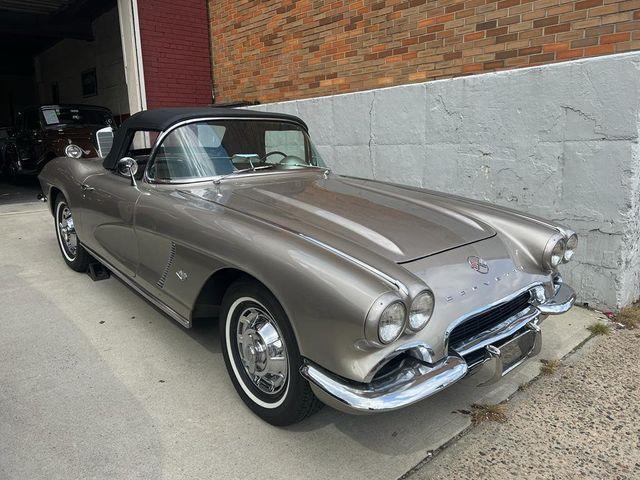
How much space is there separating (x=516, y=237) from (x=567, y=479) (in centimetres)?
124

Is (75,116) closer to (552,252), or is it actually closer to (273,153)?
(273,153)

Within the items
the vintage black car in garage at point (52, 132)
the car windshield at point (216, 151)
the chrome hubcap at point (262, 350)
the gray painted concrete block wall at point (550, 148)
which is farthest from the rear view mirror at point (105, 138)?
the vintage black car in garage at point (52, 132)

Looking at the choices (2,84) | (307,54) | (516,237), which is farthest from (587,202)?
(2,84)

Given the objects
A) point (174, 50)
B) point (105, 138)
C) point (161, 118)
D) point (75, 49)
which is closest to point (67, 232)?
point (105, 138)

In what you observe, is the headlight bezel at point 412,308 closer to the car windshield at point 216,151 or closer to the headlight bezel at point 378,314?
the headlight bezel at point 378,314

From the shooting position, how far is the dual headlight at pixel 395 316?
179cm

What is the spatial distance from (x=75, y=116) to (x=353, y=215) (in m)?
8.69

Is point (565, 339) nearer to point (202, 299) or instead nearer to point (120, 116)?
point (202, 299)

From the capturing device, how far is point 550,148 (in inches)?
153

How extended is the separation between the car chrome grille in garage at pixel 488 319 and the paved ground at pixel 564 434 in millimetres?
521

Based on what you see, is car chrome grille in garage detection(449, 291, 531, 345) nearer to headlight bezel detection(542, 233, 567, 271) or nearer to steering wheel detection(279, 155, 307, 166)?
headlight bezel detection(542, 233, 567, 271)

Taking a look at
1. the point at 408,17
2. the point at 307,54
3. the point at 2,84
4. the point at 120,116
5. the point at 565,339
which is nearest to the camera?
the point at 565,339

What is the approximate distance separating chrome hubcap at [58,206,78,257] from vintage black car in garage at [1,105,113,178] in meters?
4.31

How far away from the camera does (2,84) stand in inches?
918
